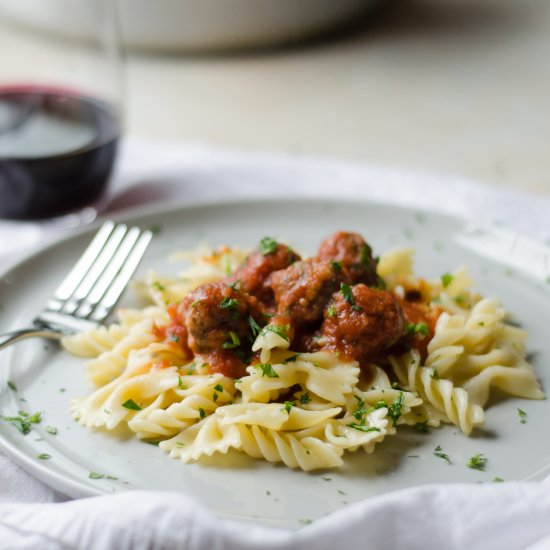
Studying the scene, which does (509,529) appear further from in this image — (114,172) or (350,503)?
(114,172)

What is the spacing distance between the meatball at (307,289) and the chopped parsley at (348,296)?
0.10 metres

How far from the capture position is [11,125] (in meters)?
7.13

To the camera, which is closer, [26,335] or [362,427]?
[362,427]

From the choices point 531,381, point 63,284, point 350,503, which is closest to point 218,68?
point 63,284

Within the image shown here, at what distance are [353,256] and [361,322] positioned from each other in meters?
0.57

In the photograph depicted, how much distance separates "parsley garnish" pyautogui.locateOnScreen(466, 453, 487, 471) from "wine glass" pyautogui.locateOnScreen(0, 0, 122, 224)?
3894 mm

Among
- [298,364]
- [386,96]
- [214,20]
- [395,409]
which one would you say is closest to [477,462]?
[395,409]

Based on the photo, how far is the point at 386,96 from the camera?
32.3 feet

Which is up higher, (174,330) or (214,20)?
(214,20)

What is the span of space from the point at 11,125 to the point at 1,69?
2.49 feet

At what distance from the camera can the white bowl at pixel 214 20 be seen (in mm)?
9664

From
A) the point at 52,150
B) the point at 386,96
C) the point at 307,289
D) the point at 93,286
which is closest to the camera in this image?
the point at 307,289

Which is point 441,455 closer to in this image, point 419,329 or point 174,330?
point 419,329

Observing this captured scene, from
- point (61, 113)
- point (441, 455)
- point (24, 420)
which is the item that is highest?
point (61, 113)
